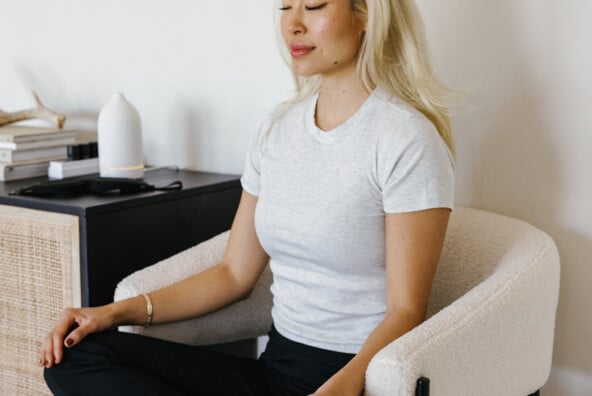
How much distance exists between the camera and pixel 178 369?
4.42 feet

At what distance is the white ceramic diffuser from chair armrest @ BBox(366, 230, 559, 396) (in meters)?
0.97

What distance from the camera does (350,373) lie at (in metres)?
1.12

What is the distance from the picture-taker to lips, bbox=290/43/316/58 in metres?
1.37

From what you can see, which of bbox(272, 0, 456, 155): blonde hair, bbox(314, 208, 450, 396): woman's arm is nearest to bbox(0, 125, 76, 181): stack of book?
bbox(272, 0, 456, 155): blonde hair

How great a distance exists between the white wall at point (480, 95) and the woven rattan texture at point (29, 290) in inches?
21.3

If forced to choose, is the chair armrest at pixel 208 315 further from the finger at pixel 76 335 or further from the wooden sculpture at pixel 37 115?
the wooden sculpture at pixel 37 115

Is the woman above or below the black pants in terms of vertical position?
above

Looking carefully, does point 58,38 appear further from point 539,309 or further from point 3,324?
point 539,309

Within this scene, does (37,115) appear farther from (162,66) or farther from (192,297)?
(192,297)

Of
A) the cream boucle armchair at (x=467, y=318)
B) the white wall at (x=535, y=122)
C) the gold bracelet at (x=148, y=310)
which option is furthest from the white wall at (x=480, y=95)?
the gold bracelet at (x=148, y=310)

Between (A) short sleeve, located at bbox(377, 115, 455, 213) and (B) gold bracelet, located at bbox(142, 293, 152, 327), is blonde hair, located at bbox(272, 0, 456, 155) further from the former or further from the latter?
(B) gold bracelet, located at bbox(142, 293, 152, 327)

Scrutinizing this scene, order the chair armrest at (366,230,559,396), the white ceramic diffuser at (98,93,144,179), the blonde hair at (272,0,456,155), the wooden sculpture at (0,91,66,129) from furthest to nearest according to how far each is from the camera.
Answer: the wooden sculpture at (0,91,66,129) < the white ceramic diffuser at (98,93,144,179) < the blonde hair at (272,0,456,155) < the chair armrest at (366,230,559,396)

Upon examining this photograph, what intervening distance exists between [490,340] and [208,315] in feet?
1.86

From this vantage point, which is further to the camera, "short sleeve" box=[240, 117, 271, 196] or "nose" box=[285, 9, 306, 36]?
"short sleeve" box=[240, 117, 271, 196]
